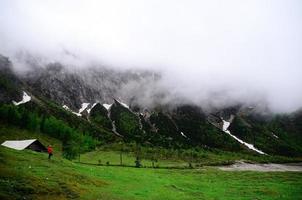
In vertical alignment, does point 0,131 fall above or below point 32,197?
above

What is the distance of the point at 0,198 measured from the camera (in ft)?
99.5

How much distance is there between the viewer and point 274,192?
5778 cm

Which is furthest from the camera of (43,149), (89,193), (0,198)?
(43,149)

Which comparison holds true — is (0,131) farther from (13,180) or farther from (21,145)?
(13,180)

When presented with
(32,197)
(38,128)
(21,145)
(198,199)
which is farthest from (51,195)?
(38,128)

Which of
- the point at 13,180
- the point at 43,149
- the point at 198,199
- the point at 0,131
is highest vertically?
the point at 0,131

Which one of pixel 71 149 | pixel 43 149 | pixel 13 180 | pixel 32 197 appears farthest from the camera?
pixel 71 149

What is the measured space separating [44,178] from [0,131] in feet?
476

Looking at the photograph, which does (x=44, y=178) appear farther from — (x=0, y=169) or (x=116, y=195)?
(x=116, y=195)

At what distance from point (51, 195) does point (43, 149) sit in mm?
69412

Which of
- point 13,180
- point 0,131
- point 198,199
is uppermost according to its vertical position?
point 0,131

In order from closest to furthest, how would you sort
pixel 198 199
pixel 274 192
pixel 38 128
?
pixel 198 199 < pixel 274 192 < pixel 38 128

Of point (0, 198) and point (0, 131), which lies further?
point (0, 131)

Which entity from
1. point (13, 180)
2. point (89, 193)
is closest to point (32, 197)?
point (13, 180)
